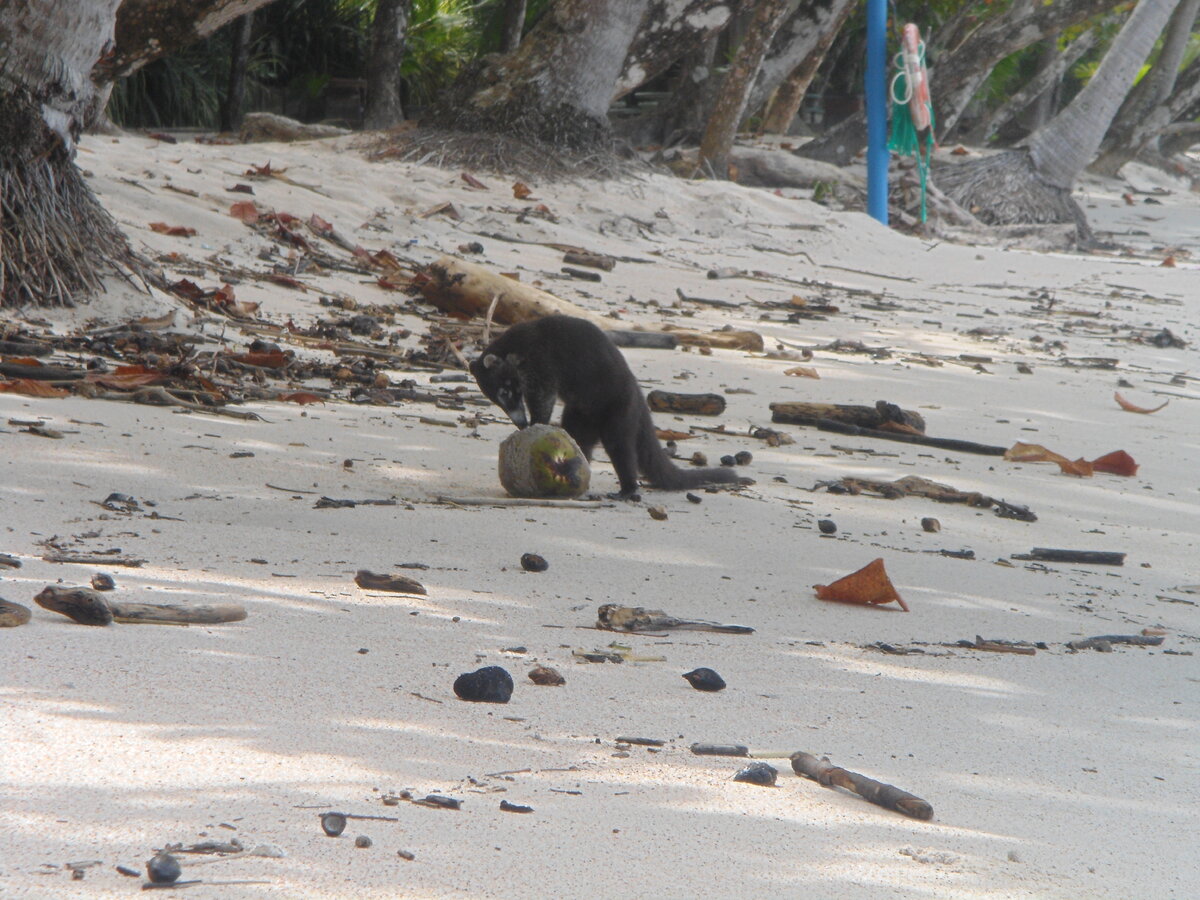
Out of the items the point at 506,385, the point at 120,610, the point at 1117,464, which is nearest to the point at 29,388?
the point at 506,385

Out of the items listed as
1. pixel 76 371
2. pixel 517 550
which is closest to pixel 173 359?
pixel 76 371

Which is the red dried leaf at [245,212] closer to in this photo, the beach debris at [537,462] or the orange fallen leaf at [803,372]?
the orange fallen leaf at [803,372]

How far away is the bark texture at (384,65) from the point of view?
1822cm

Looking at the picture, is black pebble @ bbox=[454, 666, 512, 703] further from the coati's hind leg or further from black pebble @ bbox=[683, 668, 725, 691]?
the coati's hind leg

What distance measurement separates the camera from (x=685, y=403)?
6.74m

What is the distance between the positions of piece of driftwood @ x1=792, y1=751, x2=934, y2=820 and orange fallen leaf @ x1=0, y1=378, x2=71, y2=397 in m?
3.84

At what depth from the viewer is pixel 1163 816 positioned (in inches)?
100

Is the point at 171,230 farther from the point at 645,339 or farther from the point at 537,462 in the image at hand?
the point at 537,462

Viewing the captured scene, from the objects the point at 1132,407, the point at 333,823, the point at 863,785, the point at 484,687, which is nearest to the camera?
the point at 333,823

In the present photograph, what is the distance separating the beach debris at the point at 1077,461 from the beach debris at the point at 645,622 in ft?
10.3

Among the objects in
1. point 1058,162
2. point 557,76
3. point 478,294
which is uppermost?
point 1058,162

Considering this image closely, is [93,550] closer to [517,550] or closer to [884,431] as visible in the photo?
[517,550]

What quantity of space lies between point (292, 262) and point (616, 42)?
5724 millimetres

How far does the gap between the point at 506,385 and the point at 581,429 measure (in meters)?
0.36
